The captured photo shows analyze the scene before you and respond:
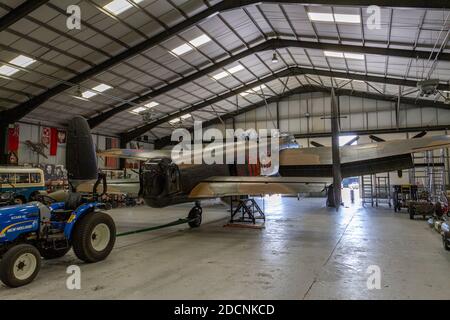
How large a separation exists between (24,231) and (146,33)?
41.9 ft

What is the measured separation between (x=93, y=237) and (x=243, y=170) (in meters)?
6.53

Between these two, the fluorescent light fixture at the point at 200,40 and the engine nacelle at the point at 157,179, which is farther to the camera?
the fluorescent light fixture at the point at 200,40

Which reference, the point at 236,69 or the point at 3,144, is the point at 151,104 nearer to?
the point at 236,69

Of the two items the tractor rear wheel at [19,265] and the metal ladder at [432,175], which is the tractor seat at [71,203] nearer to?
the tractor rear wheel at [19,265]

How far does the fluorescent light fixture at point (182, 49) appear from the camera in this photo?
55.8 ft

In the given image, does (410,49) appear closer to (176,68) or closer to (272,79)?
(272,79)

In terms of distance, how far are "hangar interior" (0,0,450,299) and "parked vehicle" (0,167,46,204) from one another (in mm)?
2624

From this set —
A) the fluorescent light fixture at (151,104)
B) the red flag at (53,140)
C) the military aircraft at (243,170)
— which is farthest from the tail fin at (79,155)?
the red flag at (53,140)

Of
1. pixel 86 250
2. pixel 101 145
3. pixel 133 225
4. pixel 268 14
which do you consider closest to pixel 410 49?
pixel 268 14

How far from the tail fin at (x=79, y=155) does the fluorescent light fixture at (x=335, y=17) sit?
12.2 meters

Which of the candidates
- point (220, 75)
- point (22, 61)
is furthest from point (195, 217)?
point (220, 75)

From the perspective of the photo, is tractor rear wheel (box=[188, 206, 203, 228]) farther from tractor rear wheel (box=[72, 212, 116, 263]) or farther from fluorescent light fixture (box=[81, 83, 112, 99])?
fluorescent light fixture (box=[81, 83, 112, 99])

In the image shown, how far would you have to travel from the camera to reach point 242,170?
11234 mm
